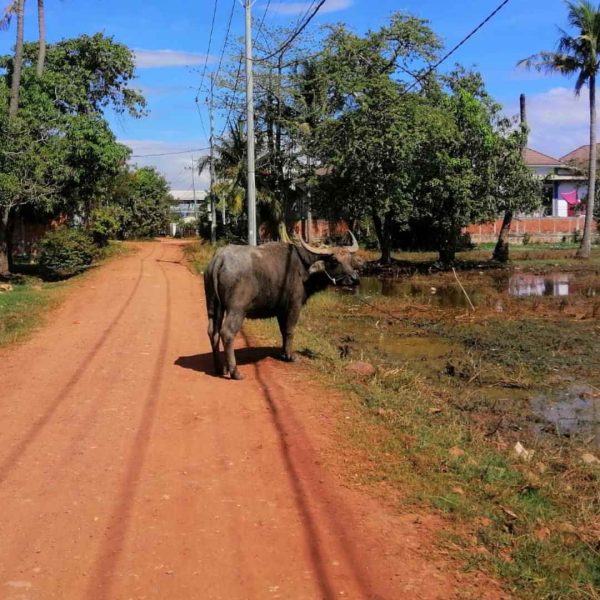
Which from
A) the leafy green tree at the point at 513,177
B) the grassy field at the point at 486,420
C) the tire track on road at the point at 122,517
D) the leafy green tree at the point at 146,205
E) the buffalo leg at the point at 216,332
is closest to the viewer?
the tire track on road at the point at 122,517


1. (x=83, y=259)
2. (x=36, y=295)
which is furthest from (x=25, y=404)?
(x=83, y=259)

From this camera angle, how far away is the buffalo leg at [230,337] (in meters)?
Result: 9.34

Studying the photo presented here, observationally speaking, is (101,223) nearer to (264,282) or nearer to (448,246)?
(448,246)

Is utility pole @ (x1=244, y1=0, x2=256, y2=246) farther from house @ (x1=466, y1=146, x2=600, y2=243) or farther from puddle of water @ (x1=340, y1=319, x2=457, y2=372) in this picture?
house @ (x1=466, y1=146, x2=600, y2=243)

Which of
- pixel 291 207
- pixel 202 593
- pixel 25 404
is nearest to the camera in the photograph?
pixel 202 593

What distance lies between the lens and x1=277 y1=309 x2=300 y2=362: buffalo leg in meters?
10.5

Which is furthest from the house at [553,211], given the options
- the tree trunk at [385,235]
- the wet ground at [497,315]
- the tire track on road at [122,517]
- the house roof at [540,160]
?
the tire track on road at [122,517]

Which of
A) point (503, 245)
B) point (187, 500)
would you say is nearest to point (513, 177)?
point (503, 245)

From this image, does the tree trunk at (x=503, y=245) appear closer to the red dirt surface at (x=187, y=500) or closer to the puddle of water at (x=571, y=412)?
the puddle of water at (x=571, y=412)

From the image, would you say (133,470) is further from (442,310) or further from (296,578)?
(442,310)

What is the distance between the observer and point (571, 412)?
401 inches

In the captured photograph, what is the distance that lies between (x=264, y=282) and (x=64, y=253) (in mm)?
19049

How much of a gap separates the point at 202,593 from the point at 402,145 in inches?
1046

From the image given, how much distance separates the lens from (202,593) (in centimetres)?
416
